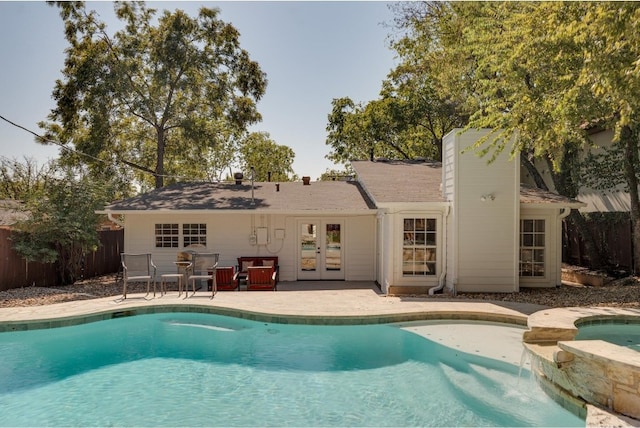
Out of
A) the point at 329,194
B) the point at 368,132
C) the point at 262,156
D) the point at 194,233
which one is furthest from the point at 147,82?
the point at 262,156

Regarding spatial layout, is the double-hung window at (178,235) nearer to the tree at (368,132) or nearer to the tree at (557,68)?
the tree at (557,68)

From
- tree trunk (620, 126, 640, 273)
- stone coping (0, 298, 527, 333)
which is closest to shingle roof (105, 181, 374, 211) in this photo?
stone coping (0, 298, 527, 333)

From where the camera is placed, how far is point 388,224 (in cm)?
1123

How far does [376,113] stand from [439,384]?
20.1 meters

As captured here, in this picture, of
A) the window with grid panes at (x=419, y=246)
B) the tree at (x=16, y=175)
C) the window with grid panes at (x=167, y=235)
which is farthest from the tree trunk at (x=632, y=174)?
the tree at (x=16, y=175)

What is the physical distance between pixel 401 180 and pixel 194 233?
7.03 m

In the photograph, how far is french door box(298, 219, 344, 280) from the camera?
13938 millimetres

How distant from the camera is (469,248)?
424 inches

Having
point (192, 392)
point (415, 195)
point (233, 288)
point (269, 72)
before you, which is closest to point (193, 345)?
point (192, 392)

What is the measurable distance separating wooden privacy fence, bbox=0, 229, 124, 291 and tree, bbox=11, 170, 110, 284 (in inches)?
10.2

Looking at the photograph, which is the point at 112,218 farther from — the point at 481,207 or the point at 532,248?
the point at 532,248

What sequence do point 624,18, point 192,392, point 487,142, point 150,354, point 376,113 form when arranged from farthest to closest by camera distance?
point 376,113, point 487,142, point 150,354, point 624,18, point 192,392

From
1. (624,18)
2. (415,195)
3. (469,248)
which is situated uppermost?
(624,18)

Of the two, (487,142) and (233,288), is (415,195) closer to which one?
(487,142)
